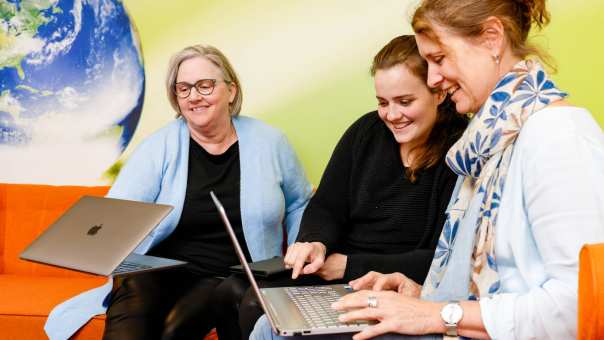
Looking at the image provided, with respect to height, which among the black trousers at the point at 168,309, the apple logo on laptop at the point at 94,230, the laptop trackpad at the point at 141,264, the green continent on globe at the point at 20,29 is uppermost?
the green continent on globe at the point at 20,29

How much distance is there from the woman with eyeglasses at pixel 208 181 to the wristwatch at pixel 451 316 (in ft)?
3.51

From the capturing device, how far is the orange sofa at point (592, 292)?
0.95 meters

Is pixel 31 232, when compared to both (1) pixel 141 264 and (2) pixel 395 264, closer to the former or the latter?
(1) pixel 141 264

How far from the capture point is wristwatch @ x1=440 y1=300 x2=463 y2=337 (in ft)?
3.86

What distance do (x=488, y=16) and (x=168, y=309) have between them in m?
1.30

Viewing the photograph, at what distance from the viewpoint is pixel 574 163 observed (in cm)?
110

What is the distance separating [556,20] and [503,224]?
5.38 ft

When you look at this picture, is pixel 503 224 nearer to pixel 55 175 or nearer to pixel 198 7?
pixel 198 7

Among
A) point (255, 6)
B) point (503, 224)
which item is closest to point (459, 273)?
point (503, 224)

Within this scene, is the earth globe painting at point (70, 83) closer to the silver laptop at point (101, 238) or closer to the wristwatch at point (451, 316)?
the silver laptop at point (101, 238)

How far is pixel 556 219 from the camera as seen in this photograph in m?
1.08

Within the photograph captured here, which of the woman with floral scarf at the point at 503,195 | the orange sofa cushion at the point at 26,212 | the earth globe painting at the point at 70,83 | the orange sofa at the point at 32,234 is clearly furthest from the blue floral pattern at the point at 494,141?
the earth globe painting at the point at 70,83

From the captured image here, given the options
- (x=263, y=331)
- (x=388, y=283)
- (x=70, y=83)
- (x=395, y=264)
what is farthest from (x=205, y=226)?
(x=70, y=83)

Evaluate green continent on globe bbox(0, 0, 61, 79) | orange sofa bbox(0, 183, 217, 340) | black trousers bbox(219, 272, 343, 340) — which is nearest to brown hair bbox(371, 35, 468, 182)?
black trousers bbox(219, 272, 343, 340)
